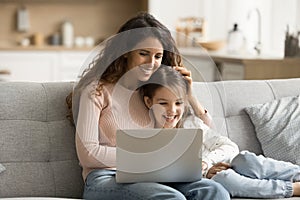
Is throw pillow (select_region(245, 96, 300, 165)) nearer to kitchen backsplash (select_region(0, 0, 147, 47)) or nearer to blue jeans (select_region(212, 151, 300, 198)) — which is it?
blue jeans (select_region(212, 151, 300, 198))

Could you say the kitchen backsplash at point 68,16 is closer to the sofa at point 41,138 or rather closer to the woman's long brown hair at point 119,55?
the sofa at point 41,138

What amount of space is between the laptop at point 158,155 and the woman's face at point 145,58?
0.86ft

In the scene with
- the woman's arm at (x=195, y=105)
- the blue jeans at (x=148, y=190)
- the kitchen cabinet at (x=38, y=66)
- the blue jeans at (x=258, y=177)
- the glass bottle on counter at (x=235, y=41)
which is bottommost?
the kitchen cabinet at (x=38, y=66)

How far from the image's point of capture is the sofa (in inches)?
Answer: 100

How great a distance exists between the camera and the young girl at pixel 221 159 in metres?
2.41

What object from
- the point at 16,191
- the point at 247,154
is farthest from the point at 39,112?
the point at 247,154

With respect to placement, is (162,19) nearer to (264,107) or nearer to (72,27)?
(72,27)

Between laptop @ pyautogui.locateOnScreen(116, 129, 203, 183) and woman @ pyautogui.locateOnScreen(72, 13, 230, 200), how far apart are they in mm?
118

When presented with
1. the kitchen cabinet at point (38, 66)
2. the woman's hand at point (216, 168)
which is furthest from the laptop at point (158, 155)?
the kitchen cabinet at point (38, 66)

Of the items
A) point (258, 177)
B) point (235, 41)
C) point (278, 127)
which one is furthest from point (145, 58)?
point (235, 41)

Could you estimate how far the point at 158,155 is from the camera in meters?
2.28

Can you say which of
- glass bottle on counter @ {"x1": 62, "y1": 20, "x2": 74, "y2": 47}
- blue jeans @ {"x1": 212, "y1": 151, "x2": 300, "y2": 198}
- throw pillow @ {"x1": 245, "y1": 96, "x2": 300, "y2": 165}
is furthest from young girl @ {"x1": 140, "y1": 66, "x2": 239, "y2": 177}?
glass bottle on counter @ {"x1": 62, "y1": 20, "x2": 74, "y2": 47}

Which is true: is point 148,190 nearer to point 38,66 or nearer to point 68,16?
point 38,66

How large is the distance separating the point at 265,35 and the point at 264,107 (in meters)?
3.49
